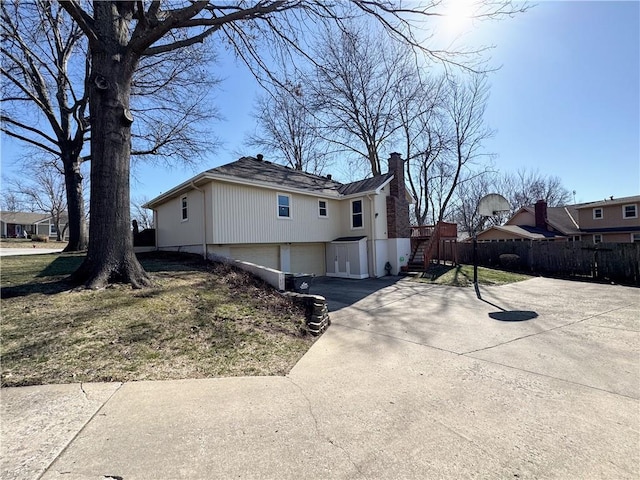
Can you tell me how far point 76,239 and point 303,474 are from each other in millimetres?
17764

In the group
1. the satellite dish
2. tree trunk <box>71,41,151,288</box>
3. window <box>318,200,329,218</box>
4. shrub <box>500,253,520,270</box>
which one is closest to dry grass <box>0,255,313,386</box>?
tree trunk <box>71,41,151,288</box>

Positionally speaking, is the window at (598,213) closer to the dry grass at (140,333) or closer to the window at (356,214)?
the window at (356,214)

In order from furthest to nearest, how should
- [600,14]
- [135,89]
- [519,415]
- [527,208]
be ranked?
[527,208]
[135,89]
[600,14]
[519,415]

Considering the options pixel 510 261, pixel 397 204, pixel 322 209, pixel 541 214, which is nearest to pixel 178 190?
pixel 322 209

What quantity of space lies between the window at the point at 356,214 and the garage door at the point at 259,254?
14.8 ft

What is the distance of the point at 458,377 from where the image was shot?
3900 mm

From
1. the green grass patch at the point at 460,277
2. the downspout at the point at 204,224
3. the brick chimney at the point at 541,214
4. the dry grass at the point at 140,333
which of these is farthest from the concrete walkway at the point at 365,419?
the brick chimney at the point at 541,214

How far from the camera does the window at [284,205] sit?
13352 millimetres

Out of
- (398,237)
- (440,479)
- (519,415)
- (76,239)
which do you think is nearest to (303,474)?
(440,479)

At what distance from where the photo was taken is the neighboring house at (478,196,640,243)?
2366 centimetres

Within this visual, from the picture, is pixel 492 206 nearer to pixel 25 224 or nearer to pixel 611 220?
pixel 611 220

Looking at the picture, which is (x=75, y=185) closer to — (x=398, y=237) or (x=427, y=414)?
(x=398, y=237)

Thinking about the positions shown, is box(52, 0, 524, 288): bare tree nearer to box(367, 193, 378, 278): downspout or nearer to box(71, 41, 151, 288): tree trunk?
box(71, 41, 151, 288): tree trunk

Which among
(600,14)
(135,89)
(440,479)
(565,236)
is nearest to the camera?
(440,479)
